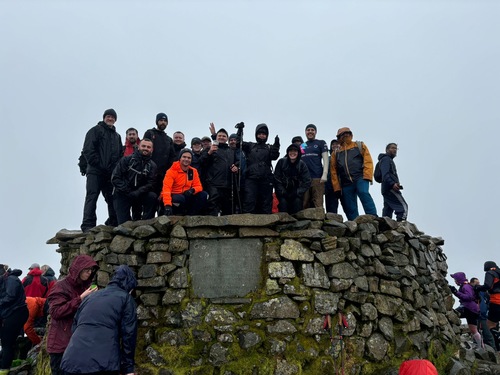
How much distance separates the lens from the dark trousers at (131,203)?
27.6 ft

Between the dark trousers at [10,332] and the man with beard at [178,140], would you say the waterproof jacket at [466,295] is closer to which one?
the man with beard at [178,140]

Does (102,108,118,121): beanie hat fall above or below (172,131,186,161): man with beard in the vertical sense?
above

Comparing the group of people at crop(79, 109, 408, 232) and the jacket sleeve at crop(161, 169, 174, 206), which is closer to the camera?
the jacket sleeve at crop(161, 169, 174, 206)

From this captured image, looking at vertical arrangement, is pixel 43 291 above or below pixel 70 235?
below

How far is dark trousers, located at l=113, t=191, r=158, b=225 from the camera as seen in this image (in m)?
8.42

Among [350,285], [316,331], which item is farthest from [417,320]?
[316,331]

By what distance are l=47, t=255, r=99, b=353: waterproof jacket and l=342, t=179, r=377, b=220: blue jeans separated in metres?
6.04

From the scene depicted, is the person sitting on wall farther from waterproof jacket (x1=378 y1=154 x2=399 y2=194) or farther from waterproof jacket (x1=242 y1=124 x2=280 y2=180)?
waterproof jacket (x1=378 y1=154 x2=399 y2=194)

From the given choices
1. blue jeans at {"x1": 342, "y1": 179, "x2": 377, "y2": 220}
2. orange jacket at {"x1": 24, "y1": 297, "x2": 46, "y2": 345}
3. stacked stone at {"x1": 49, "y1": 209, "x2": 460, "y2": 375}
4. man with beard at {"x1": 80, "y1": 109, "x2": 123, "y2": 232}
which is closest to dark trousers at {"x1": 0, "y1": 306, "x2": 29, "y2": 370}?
orange jacket at {"x1": 24, "y1": 297, "x2": 46, "y2": 345}

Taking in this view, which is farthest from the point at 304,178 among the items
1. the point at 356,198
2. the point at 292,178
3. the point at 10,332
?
the point at 10,332

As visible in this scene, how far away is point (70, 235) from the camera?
9.30m

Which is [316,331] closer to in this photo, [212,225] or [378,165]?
[212,225]

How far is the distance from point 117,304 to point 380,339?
519 centimetres

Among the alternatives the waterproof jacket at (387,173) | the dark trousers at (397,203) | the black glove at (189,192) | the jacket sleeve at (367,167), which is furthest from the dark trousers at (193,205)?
the dark trousers at (397,203)
